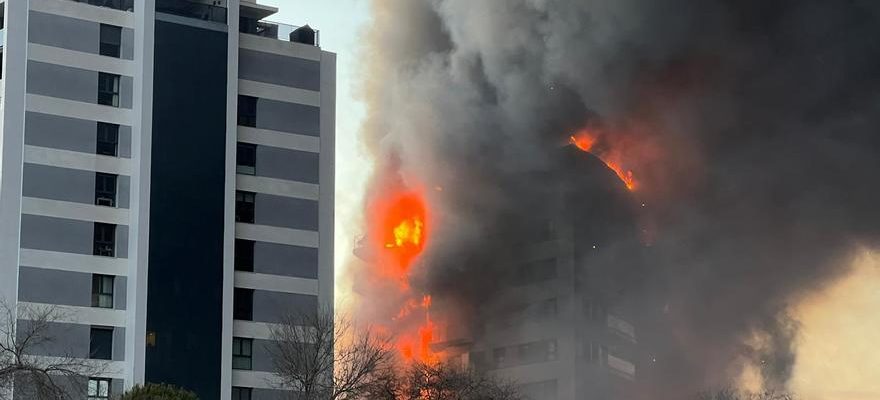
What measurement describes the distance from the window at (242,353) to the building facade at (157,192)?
0.08 m

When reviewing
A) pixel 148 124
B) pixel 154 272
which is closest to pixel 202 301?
pixel 154 272

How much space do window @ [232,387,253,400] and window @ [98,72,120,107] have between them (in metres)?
15.9

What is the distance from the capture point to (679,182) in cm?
10338

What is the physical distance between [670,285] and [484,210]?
10803mm

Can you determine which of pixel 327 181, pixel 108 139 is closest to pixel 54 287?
pixel 108 139

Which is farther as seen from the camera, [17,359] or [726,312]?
[726,312]

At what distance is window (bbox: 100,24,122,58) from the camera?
3999 inches

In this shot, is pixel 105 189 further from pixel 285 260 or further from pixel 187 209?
pixel 285 260

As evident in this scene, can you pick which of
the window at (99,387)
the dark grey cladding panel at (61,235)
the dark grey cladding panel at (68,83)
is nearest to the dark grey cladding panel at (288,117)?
the dark grey cladding panel at (68,83)

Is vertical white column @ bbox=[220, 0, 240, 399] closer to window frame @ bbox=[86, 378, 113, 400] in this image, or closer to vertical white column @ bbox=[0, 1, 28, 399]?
window frame @ bbox=[86, 378, 113, 400]

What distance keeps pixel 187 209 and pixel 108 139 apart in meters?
5.37

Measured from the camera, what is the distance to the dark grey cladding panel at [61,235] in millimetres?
97188

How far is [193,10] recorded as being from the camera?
4087 inches

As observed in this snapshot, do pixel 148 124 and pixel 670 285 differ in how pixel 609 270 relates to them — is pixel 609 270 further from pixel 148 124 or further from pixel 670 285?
pixel 148 124
